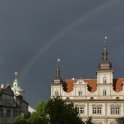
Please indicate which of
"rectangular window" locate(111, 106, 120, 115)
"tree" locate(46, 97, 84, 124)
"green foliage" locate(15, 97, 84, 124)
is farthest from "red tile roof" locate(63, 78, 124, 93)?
"tree" locate(46, 97, 84, 124)

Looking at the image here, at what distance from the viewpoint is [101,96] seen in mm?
106875

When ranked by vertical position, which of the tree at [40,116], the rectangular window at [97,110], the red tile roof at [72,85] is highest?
the red tile roof at [72,85]

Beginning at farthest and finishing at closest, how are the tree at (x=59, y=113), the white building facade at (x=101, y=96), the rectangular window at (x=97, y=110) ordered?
the rectangular window at (x=97, y=110)
the white building facade at (x=101, y=96)
the tree at (x=59, y=113)

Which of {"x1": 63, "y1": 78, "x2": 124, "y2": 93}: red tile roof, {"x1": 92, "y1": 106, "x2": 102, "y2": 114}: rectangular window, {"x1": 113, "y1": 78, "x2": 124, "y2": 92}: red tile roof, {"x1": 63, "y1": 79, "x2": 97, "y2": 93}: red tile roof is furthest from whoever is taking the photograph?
{"x1": 63, "y1": 79, "x2": 97, "y2": 93}: red tile roof

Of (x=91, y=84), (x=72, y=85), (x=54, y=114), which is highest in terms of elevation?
(x=91, y=84)

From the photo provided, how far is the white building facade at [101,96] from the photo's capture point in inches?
4158

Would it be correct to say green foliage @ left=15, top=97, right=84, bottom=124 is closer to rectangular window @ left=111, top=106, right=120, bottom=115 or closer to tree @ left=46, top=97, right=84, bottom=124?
tree @ left=46, top=97, right=84, bottom=124

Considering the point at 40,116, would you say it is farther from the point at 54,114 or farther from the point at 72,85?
the point at 72,85

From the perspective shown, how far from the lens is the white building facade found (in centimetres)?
10562

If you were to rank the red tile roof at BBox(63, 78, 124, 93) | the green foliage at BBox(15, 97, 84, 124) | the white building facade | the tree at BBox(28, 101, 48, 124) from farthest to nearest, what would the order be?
the red tile roof at BBox(63, 78, 124, 93)
the white building facade
the tree at BBox(28, 101, 48, 124)
the green foliage at BBox(15, 97, 84, 124)

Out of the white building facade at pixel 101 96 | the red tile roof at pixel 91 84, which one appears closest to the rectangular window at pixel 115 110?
the white building facade at pixel 101 96

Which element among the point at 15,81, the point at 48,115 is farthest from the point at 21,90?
the point at 48,115

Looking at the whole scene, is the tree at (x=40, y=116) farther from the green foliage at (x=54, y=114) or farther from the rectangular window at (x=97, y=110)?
the rectangular window at (x=97, y=110)

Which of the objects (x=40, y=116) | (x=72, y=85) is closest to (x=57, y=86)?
(x=72, y=85)
